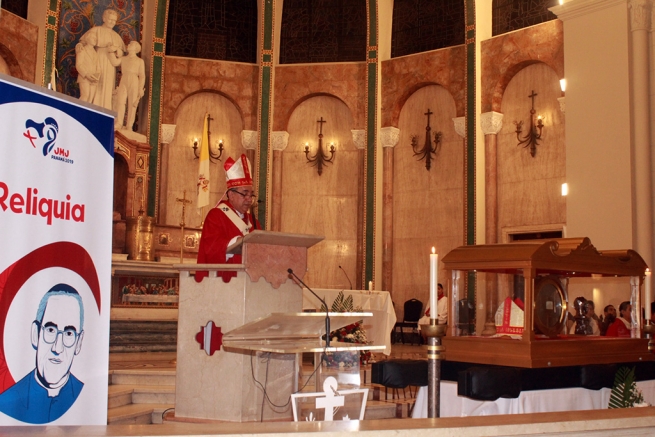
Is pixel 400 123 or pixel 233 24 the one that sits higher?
pixel 233 24

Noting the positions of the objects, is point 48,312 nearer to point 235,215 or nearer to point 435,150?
point 235,215

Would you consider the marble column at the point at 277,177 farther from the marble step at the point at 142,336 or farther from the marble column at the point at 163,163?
the marble step at the point at 142,336

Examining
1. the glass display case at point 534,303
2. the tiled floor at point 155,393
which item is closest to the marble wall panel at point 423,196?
the tiled floor at point 155,393

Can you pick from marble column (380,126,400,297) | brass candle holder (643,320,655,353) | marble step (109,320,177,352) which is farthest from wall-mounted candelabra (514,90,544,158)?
brass candle holder (643,320,655,353)

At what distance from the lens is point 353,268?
1529 cm

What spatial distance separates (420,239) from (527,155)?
101 inches

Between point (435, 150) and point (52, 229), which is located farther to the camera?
point (435, 150)

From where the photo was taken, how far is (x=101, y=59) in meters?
13.4

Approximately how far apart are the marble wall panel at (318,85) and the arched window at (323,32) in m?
0.26

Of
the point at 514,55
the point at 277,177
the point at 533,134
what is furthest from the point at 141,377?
the point at 514,55

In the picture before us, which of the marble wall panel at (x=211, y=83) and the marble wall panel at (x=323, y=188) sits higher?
the marble wall panel at (x=211, y=83)

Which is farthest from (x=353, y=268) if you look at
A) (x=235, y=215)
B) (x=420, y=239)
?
(x=235, y=215)

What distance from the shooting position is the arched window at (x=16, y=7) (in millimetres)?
12852

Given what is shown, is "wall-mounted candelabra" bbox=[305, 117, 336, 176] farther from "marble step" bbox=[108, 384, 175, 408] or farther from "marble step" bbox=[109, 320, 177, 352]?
"marble step" bbox=[108, 384, 175, 408]
